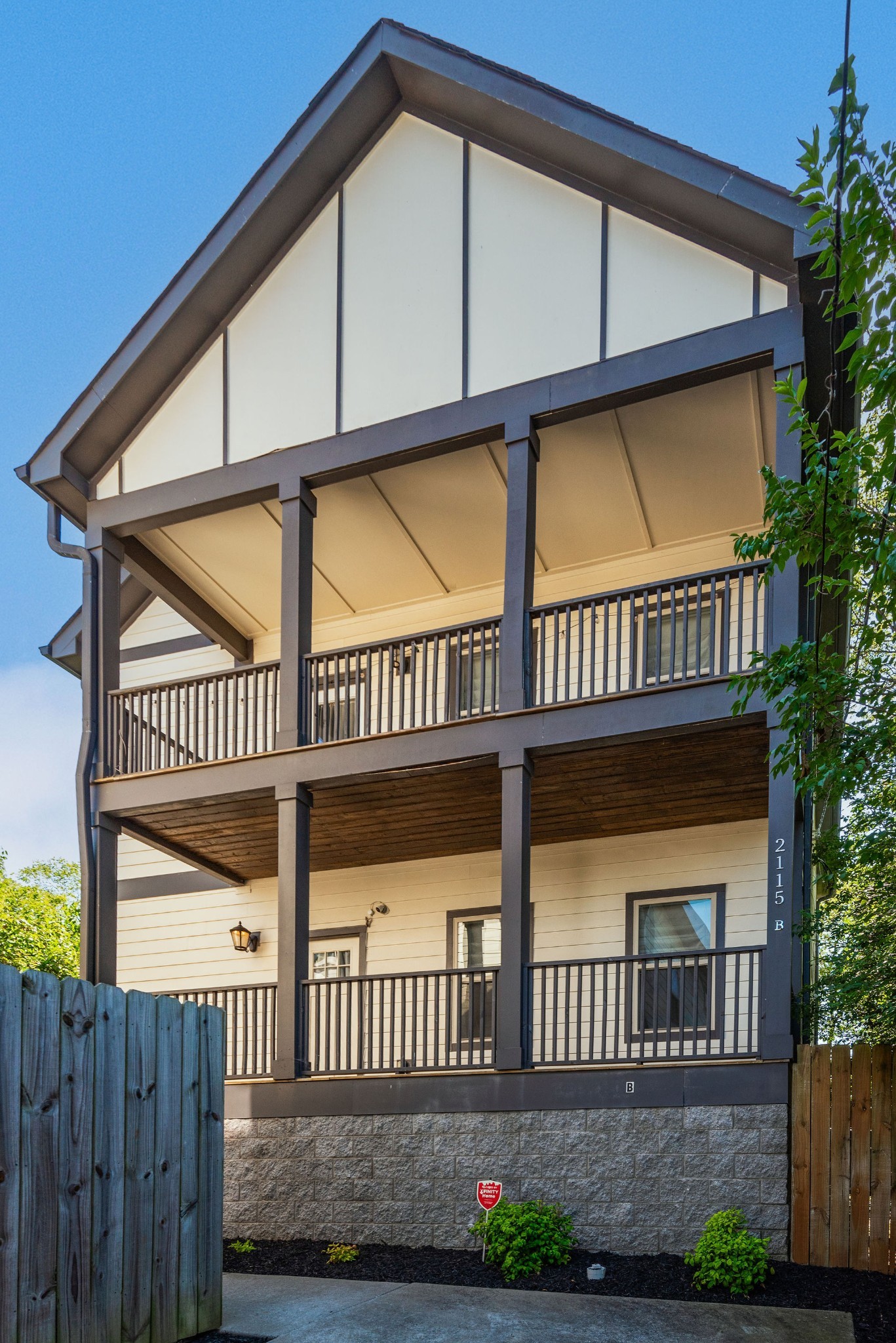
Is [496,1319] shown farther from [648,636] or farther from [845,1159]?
[648,636]

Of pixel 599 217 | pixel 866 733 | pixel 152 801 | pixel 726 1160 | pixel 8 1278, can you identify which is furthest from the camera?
pixel 152 801

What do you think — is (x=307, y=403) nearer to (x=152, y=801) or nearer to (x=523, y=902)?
(x=152, y=801)

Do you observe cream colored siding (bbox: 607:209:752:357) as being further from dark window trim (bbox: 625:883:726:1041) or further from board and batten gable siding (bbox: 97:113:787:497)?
dark window trim (bbox: 625:883:726:1041)

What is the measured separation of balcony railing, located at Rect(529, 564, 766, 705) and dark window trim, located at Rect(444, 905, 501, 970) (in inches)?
97.9

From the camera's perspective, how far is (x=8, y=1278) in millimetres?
5227

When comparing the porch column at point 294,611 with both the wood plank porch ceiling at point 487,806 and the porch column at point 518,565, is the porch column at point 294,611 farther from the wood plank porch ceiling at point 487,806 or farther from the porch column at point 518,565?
the porch column at point 518,565

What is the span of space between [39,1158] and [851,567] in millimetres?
4519

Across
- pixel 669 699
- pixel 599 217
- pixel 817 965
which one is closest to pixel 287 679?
pixel 669 699

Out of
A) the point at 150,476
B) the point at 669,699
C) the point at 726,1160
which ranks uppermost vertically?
the point at 150,476

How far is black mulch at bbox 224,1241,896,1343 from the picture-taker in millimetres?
7938

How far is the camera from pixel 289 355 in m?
13.2

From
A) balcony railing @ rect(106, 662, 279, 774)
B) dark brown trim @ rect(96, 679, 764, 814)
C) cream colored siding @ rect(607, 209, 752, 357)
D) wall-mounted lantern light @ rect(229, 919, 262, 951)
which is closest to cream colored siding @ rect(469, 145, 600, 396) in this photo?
cream colored siding @ rect(607, 209, 752, 357)

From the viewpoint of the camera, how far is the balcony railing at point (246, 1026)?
11719 millimetres

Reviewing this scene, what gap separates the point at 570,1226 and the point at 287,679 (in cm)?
560
